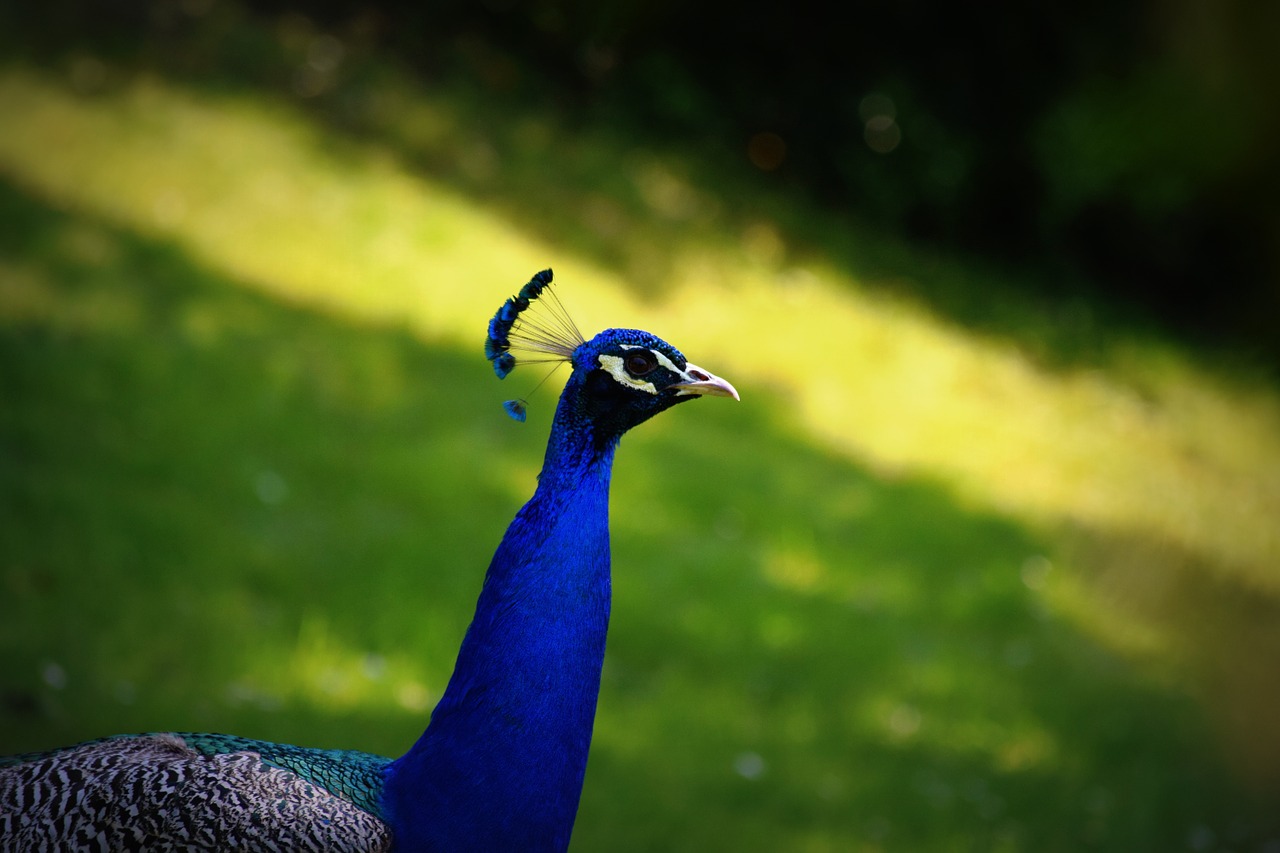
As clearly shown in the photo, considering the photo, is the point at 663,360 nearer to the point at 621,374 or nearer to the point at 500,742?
the point at 621,374

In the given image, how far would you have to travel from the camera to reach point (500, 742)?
1.95m

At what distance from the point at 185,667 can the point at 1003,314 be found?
16.2ft

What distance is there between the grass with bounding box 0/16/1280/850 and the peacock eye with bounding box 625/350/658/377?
3.42 ft

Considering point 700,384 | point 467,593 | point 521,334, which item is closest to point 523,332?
point 521,334

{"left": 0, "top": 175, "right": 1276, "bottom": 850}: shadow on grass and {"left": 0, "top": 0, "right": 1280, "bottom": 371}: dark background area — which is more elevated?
{"left": 0, "top": 175, "right": 1276, "bottom": 850}: shadow on grass

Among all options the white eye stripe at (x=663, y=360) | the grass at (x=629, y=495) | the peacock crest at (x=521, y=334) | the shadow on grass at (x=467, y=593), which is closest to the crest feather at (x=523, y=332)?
the peacock crest at (x=521, y=334)

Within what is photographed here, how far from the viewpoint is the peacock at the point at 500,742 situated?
1.87 metres

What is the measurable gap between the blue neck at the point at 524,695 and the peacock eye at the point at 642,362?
17 cm

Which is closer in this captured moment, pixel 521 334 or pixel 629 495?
pixel 521 334

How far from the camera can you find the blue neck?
195 centimetres

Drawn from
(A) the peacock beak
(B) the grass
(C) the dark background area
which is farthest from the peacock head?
(B) the grass

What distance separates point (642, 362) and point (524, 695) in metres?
0.53

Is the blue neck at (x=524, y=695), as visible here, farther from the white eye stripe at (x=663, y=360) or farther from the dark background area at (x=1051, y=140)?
the dark background area at (x=1051, y=140)

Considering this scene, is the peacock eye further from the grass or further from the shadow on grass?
the shadow on grass
